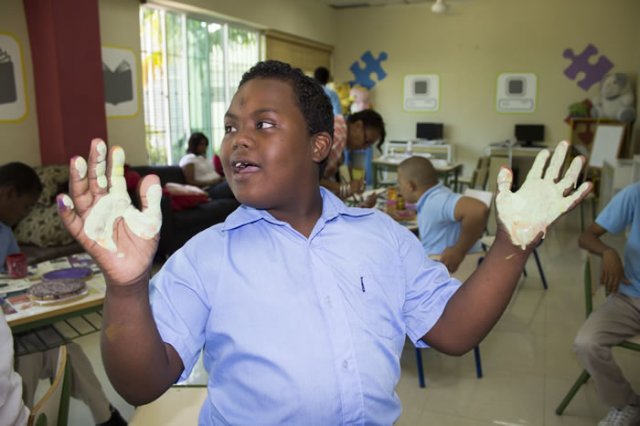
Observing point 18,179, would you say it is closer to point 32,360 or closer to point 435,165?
point 32,360

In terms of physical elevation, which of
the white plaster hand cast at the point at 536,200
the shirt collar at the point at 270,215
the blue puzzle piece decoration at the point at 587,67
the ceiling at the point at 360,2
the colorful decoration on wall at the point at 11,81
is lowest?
the shirt collar at the point at 270,215

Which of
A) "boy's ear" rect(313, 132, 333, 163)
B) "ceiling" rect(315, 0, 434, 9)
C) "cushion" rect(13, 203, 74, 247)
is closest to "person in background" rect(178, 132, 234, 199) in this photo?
"cushion" rect(13, 203, 74, 247)

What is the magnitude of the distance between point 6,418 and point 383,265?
3.34 ft

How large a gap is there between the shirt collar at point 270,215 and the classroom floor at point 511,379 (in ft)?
5.58

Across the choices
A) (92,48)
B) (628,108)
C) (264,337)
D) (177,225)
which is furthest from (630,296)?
(628,108)

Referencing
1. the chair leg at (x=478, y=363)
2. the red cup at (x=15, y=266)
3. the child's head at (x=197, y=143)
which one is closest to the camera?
the red cup at (x=15, y=266)

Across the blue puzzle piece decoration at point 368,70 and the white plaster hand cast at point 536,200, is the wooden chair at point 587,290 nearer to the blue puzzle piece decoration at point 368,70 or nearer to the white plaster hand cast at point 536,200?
the white plaster hand cast at point 536,200

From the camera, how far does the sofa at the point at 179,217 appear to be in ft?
16.0

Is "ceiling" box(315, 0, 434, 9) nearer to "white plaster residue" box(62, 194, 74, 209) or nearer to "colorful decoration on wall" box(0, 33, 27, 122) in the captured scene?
"colorful decoration on wall" box(0, 33, 27, 122)

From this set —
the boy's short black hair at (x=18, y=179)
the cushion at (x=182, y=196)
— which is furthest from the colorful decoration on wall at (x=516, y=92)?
the boy's short black hair at (x=18, y=179)

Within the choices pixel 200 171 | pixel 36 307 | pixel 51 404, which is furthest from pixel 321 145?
pixel 200 171

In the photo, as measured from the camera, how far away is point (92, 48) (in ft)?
15.6

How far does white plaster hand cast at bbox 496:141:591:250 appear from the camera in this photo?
2.89 feet

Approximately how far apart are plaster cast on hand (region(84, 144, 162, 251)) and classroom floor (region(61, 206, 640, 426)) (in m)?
2.04
